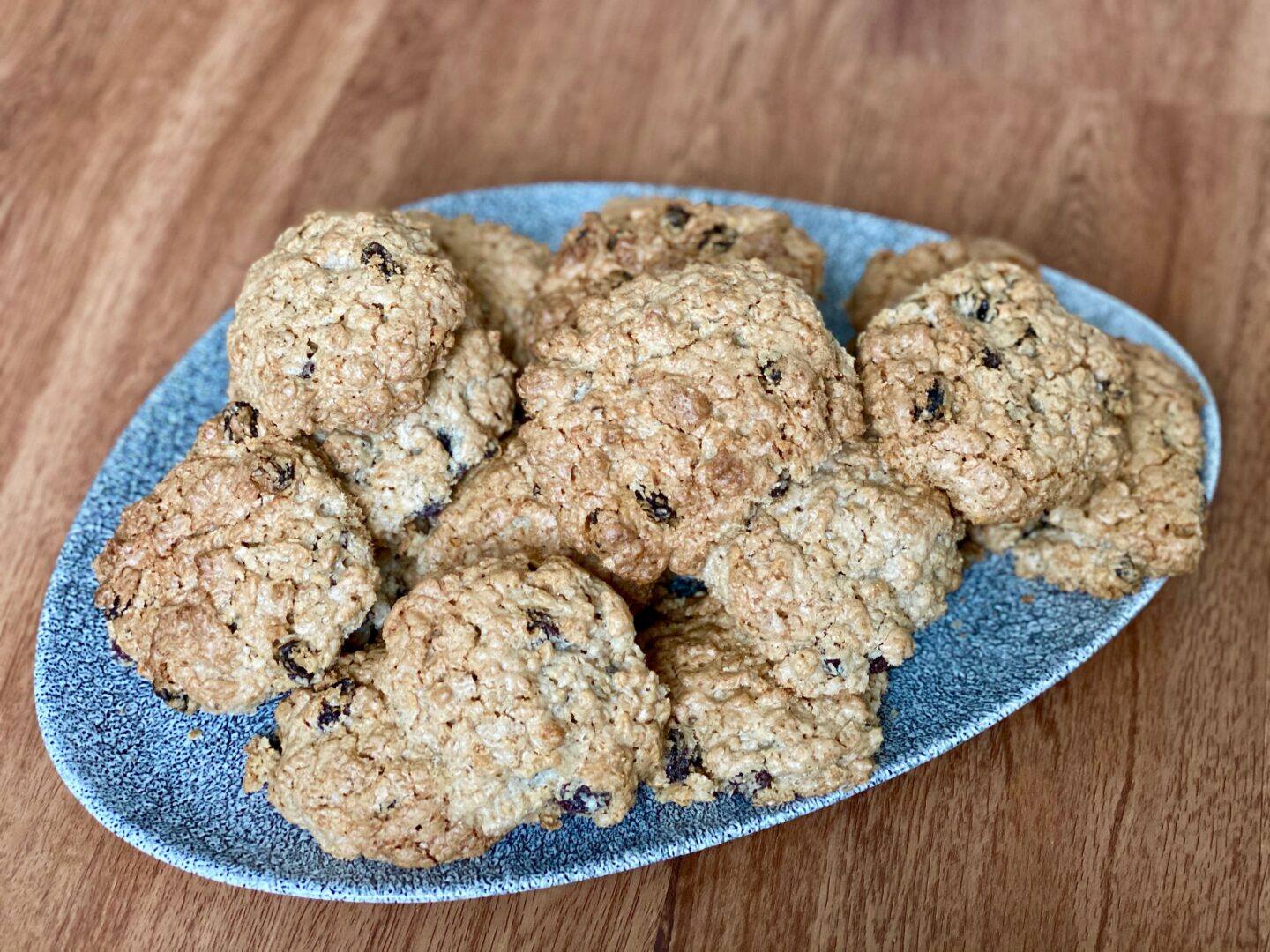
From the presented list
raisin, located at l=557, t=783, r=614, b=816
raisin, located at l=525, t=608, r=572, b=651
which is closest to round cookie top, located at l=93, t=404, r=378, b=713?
raisin, located at l=525, t=608, r=572, b=651

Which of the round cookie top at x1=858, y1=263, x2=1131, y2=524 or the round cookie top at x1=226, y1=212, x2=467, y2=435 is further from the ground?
the round cookie top at x1=858, y1=263, x2=1131, y2=524

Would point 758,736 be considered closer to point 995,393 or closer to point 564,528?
point 564,528

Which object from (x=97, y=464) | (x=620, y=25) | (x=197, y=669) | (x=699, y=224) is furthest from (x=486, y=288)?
(x=620, y=25)

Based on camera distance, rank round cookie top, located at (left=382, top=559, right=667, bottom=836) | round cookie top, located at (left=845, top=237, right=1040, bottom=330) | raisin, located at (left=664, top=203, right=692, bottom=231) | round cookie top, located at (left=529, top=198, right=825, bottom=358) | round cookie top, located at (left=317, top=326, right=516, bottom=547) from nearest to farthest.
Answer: round cookie top, located at (left=382, top=559, right=667, bottom=836)
round cookie top, located at (left=317, top=326, right=516, bottom=547)
round cookie top, located at (left=529, top=198, right=825, bottom=358)
raisin, located at (left=664, top=203, right=692, bottom=231)
round cookie top, located at (left=845, top=237, right=1040, bottom=330)

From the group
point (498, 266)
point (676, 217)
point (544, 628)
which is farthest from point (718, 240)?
point (544, 628)

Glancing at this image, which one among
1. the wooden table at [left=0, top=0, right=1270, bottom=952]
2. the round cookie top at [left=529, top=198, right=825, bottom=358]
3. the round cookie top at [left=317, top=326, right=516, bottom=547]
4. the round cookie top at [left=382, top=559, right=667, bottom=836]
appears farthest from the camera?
the round cookie top at [left=529, top=198, right=825, bottom=358]

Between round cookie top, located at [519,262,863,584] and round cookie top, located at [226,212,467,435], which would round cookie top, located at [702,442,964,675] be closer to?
round cookie top, located at [519,262,863,584]

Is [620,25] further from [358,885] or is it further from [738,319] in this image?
[358,885]
